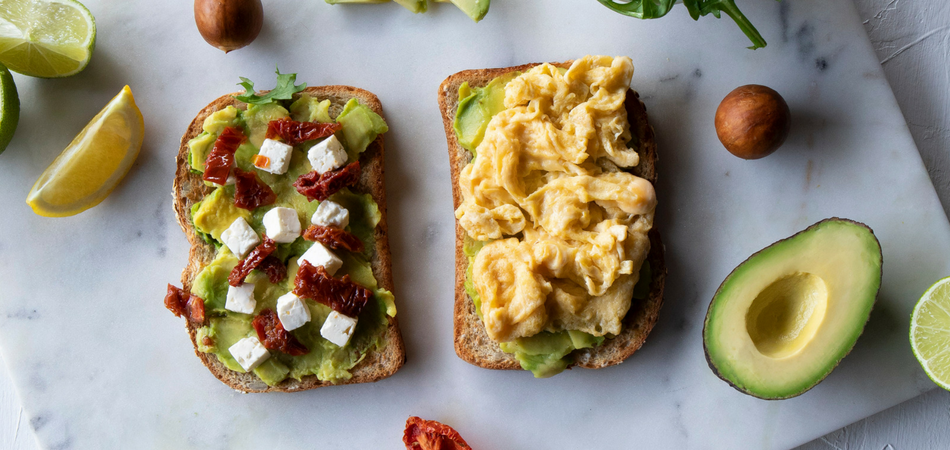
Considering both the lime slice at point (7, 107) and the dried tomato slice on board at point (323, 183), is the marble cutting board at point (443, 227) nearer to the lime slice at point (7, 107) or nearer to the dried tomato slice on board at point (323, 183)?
the lime slice at point (7, 107)

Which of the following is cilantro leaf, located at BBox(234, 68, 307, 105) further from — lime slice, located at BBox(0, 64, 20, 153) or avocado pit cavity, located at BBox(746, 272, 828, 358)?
avocado pit cavity, located at BBox(746, 272, 828, 358)

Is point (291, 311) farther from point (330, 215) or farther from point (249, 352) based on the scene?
point (330, 215)

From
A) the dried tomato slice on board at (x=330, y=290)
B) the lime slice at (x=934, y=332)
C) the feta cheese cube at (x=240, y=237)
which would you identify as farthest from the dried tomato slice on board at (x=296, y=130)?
the lime slice at (x=934, y=332)

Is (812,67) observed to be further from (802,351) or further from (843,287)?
(802,351)

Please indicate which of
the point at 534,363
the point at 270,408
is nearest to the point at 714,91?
the point at 534,363

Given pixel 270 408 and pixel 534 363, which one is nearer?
pixel 534 363

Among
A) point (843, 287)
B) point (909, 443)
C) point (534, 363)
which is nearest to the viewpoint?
point (843, 287)
